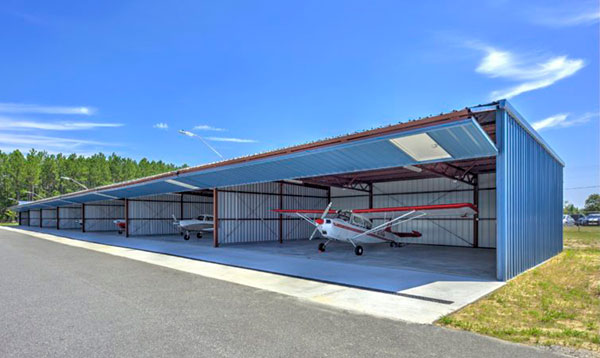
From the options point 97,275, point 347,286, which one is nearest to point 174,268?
point 97,275

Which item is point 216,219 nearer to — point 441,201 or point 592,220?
point 441,201

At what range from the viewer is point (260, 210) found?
906 inches

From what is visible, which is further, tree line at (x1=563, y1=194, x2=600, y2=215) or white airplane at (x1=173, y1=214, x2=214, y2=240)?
tree line at (x1=563, y1=194, x2=600, y2=215)

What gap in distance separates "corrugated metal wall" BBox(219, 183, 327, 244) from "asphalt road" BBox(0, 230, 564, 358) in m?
12.2

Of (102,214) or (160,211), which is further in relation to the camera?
(102,214)

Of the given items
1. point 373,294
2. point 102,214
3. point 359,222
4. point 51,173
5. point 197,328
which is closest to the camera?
point 197,328

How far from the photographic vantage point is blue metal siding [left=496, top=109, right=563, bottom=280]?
940 centimetres

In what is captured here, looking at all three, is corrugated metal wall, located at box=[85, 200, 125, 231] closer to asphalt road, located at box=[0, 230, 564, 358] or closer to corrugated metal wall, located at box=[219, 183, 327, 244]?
corrugated metal wall, located at box=[219, 183, 327, 244]

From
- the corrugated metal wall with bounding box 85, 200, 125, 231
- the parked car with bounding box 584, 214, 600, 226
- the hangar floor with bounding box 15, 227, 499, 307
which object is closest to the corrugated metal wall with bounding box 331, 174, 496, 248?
the hangar floor with bounding box 15, 227, 499, 307

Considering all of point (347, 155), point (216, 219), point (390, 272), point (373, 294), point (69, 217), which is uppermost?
point (347, 155)

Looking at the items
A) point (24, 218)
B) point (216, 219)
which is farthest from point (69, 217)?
point (216, 219)

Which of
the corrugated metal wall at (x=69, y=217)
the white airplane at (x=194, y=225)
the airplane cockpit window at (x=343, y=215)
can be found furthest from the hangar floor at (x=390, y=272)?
the corrugated metal wall at (x=69, y=217)

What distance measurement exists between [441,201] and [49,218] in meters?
54.2

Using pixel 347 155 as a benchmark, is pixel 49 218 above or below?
below
